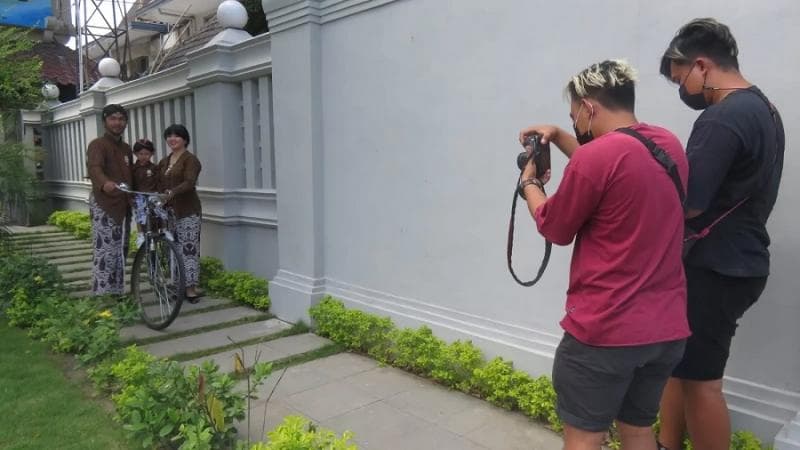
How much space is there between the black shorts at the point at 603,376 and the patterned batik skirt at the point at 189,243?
4392mm

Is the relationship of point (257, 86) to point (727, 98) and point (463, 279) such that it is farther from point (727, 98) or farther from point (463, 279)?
point (727, 98)

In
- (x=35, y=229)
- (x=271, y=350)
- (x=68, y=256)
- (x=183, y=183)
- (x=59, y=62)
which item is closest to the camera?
(x=271, y=350)

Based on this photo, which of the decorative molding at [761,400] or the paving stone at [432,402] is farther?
the paving stone at [432,402]

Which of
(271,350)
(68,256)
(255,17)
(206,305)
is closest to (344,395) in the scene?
(271,350)

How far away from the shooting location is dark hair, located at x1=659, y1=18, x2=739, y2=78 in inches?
78.5

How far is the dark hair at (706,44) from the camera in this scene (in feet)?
6.54

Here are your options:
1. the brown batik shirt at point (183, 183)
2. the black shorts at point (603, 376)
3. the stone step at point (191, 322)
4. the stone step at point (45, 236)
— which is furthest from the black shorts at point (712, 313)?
the stone step at point (45, 236)

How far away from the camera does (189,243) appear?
5.50 m

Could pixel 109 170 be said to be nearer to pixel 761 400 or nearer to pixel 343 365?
pixel 343 365

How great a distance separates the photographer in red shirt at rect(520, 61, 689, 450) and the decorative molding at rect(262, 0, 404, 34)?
2.48 metres

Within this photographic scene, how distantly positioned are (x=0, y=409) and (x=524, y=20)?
3.52 meters

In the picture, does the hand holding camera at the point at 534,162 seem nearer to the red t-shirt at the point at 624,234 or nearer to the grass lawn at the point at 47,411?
the red t-shirt at the point at 624,234

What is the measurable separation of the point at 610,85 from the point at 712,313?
930 mm

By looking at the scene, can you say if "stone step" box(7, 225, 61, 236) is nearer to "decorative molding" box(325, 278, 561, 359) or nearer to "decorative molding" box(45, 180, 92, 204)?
"decorative molding" box(45, 180, 92, 204)
